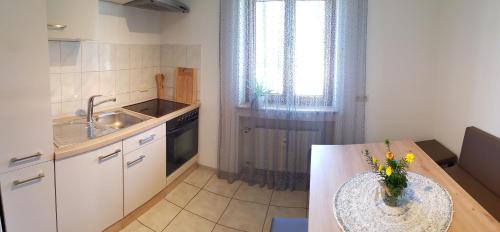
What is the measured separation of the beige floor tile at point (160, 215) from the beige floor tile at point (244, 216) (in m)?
0.44

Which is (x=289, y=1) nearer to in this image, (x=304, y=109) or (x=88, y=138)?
(x=304, y=109)

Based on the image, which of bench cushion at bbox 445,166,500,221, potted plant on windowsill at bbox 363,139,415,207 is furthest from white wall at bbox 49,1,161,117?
bench cushion at bbox 445,166,500,221

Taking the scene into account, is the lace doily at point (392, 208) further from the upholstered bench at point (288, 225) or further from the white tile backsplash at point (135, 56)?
the white tile backsplash at point (135, 56)

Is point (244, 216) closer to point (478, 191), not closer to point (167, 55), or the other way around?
point (478, 191)

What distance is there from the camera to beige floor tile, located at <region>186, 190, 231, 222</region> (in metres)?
2.61

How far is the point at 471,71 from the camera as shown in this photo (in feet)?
7.68

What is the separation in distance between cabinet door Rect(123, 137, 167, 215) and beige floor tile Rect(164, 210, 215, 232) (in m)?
0.32

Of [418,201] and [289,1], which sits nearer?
[418,201]

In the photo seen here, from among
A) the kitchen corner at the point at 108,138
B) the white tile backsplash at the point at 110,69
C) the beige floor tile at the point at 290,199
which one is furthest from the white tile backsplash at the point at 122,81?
the beige floor tile at the point at 290,199

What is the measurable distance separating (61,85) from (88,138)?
65cm

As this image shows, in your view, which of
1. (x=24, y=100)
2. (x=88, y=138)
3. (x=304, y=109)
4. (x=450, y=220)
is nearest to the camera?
(x=450, y=220)

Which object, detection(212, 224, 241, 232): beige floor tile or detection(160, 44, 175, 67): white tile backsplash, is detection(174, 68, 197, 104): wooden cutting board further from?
detection(212, 224, 241, 232): beige floor tile

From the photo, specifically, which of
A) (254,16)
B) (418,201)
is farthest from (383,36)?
(418,201)

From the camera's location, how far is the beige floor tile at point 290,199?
9.20 ft
